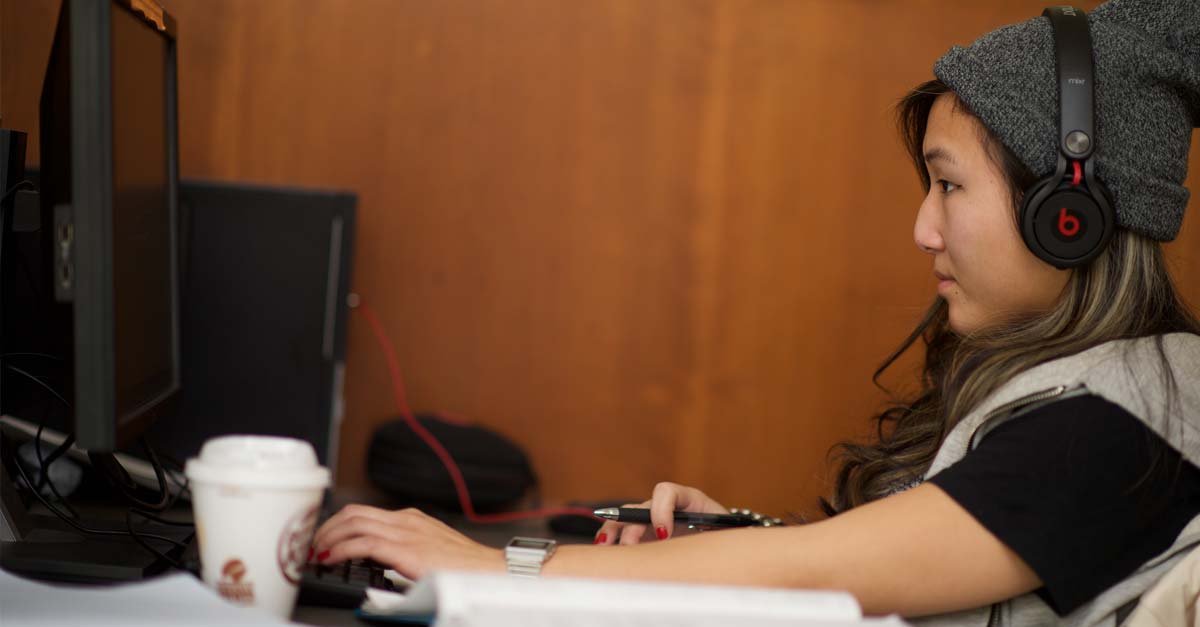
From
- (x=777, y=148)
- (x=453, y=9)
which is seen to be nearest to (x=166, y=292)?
(x=453, y=9)

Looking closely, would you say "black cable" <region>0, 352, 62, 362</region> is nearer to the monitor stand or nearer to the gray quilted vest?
the monitor stand

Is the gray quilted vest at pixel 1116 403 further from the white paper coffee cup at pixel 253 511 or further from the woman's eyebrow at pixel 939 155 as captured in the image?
the white paper coffee cup at pixel 253 511

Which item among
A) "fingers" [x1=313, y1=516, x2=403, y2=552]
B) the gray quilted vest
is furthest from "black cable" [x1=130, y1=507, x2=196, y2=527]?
the gray quilted vest

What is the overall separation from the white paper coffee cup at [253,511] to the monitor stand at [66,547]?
201 mm

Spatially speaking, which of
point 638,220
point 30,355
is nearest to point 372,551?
point 30,355

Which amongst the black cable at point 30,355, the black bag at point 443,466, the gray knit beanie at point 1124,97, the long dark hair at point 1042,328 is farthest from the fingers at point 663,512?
the black bag at point 443,466

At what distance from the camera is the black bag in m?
1.81

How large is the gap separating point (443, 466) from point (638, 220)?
599mm

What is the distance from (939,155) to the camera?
0.98 meters

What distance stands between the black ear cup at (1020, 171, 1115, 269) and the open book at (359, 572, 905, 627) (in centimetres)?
42

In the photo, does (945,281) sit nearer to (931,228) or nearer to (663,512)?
(931,228)

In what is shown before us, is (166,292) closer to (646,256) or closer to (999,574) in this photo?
(999,574)

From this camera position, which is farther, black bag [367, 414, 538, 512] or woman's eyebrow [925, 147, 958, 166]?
black bag [367, 414, 538, 512]

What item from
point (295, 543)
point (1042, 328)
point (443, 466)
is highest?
point (1042, 328)
